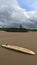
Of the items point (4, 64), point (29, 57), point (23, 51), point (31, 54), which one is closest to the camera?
point (4, 64)

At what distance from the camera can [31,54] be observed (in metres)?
9.17

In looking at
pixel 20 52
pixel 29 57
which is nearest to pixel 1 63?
pixel 29 57

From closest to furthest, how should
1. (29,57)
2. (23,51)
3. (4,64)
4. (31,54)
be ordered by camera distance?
(4,64), (29,57), (31,54), (23,51)

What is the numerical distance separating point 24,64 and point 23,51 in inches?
102

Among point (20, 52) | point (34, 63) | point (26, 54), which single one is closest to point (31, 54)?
point (26, 54)

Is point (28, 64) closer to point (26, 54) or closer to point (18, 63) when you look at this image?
point (18, 63)

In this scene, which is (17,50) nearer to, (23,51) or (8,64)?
(23,51)

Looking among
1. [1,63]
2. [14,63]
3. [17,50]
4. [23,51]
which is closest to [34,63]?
[14,63]

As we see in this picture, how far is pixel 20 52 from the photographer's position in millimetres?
9875

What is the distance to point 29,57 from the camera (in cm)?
859

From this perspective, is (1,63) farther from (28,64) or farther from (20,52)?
(20,52)

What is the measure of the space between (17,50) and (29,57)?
75.1 inches

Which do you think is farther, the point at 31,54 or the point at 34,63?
the point at 31,54

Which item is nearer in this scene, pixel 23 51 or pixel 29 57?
pixel 29 57
